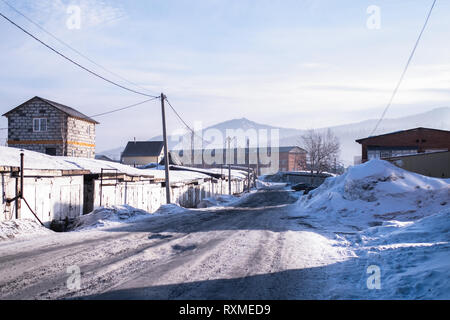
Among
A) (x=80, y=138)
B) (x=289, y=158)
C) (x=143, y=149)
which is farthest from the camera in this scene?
(x=289, y=158)

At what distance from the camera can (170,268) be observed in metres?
7.02

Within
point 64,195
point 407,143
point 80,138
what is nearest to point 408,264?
point 64,195

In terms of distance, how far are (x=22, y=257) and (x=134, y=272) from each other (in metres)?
3.19

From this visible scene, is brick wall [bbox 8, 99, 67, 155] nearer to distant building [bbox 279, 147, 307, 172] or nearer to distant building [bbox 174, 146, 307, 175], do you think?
distant building [bbox 174, 146, 307, 175]

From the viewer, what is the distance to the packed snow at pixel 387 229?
557 centimetres

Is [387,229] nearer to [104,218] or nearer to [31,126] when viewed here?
[104,218]

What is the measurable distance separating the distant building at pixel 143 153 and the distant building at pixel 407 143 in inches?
1663

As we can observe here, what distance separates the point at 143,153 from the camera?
73.1 meters

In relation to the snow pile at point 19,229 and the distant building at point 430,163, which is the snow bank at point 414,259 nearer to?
the snow pile at point 19,229

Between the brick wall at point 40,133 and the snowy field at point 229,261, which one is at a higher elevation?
the brick wall at point 40,133

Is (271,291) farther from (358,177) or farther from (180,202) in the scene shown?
(180,202)

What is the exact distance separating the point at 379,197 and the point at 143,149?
203 ft

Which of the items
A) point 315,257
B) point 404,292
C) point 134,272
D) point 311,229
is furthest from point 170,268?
point 311,229

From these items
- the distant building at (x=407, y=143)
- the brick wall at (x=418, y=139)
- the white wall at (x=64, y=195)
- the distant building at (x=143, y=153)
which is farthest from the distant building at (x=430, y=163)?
the distant building at (x=143, y=153)
